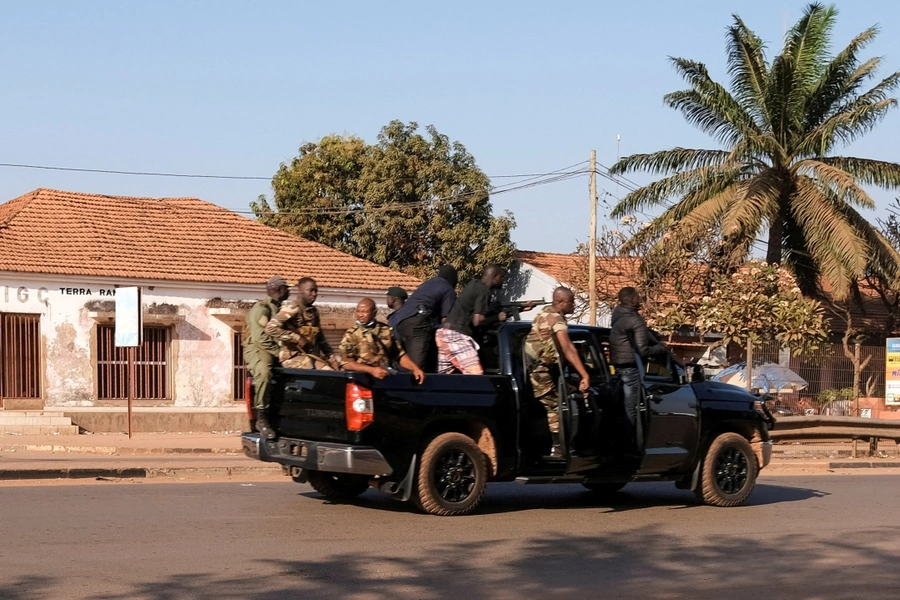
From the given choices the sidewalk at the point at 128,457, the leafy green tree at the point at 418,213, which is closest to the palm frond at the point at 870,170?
the leafy green tree at the point at 418,213

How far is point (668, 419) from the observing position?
11.1m

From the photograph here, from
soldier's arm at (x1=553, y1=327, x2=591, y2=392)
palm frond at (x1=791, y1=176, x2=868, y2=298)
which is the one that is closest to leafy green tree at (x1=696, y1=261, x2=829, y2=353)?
palm frond at (x1=791, y1=176, x2=868, y2=298)

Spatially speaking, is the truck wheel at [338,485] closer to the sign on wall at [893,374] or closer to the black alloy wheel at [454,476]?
the black alloy wheel at [454,476]

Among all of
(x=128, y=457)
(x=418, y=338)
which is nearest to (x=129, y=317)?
(x=128, y=457)

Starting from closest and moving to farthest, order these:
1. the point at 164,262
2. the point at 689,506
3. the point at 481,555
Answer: the point at 481,555, the point at 689,506, the point at 164,262

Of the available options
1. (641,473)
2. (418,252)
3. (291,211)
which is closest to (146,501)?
(641,473)

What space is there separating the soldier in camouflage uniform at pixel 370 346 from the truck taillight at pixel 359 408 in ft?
1.55

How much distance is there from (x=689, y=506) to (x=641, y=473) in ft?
3.20

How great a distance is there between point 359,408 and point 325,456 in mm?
497

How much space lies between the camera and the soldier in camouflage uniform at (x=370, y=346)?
10.3m

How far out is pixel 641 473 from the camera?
→ 1100 centimetres

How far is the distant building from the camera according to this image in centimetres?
2436

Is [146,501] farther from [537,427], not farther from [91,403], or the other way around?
[91,403]

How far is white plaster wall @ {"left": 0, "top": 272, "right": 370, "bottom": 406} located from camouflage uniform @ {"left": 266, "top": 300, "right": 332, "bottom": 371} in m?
15.1
